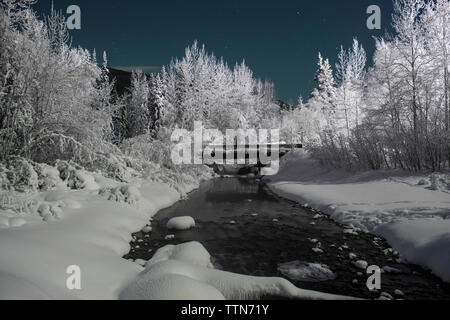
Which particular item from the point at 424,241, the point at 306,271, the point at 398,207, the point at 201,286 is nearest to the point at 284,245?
the point at 306,271

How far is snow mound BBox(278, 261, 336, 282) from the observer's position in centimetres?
444

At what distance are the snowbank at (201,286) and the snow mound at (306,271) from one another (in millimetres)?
909

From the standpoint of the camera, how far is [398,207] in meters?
7.34

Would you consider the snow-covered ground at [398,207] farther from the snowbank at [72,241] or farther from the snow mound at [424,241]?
the snowbank at [72,241]

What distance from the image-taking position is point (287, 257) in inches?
211

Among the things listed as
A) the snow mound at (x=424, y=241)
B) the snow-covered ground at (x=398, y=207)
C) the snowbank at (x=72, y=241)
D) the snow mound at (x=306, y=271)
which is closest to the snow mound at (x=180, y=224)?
the snowbank at (x=72, y=241)

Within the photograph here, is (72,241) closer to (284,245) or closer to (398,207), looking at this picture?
(284,245)

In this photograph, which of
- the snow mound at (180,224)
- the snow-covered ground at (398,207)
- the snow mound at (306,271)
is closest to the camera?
the snow mound at (306,271)

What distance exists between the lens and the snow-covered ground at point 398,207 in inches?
194

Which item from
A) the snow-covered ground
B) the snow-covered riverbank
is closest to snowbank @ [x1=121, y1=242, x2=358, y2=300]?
the snow-covered riverbank

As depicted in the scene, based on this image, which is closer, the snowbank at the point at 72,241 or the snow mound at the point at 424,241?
the snowbank at the point at 72,241

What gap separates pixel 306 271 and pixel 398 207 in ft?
13.4

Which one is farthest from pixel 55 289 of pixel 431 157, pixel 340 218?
pixel 431 157
